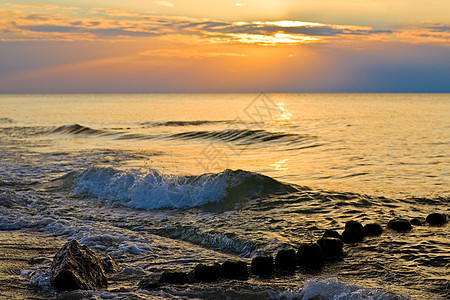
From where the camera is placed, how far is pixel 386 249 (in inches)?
344

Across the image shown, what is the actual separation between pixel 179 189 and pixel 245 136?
20449mm

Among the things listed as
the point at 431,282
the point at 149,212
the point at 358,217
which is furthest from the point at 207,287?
the point at 149,212

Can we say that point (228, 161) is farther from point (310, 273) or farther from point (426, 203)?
point (310, 273)

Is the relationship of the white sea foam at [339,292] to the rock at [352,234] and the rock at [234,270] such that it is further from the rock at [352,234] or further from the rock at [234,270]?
the rock at [352,234]

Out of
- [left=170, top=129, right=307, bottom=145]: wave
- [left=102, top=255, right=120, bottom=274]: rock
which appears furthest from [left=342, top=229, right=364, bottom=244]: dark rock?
[left=170, top=129, right=307, bottom=145]: wave

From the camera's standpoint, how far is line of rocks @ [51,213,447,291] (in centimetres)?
693

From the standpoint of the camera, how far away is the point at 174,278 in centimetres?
726

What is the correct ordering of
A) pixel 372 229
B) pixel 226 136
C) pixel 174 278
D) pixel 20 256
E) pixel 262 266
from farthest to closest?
→ pixel 226 136 → pixel 372 229 → pixel 20 256 → pixel 262 266 → pixel 174 278

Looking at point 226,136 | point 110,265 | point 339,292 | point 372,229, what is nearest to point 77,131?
point 226,136

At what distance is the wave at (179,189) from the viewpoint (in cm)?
1402

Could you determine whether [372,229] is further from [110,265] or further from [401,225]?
[110,265]

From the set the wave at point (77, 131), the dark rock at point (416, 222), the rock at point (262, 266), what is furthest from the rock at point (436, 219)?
the wave at point (77, 131)

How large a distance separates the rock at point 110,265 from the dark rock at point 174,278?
1.09 metres

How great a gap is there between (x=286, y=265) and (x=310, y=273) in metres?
0.44
